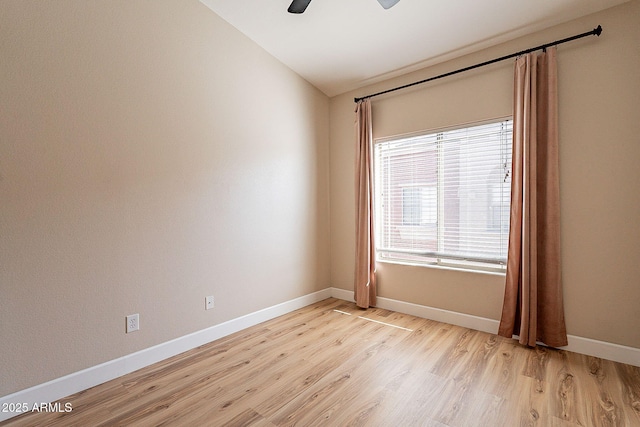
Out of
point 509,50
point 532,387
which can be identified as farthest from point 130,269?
point 509,50

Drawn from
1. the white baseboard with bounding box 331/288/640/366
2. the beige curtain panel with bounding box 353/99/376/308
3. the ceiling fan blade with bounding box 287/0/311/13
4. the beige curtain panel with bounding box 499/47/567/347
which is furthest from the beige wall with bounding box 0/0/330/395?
the beige curtain panel with bounding box 499/47/567/347

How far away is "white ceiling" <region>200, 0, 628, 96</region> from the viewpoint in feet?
8.01

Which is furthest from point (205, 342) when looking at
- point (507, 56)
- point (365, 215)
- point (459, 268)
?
point (507, 56)

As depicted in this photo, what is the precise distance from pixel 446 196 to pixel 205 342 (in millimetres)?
2766

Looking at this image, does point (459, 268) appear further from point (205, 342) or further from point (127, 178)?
point (127, 178)

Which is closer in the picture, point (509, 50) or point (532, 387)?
point (532, 387)

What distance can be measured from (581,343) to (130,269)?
11.8 feet

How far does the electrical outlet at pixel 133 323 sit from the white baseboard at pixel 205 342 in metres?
0.19

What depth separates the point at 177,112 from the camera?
2549 mm

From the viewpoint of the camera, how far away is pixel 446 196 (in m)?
3.16

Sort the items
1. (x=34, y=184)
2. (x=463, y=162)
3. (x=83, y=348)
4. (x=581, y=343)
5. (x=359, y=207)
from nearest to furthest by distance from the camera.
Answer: (x=34, y=184) → (x=83, y=348) → (x=581, y=343) → (x=463, y=162) → (x=359, y=207)

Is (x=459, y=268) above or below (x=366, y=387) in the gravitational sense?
above

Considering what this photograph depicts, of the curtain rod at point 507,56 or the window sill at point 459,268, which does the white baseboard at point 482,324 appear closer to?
the window sill at point 459,268

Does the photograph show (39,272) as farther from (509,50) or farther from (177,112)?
(509,50)
